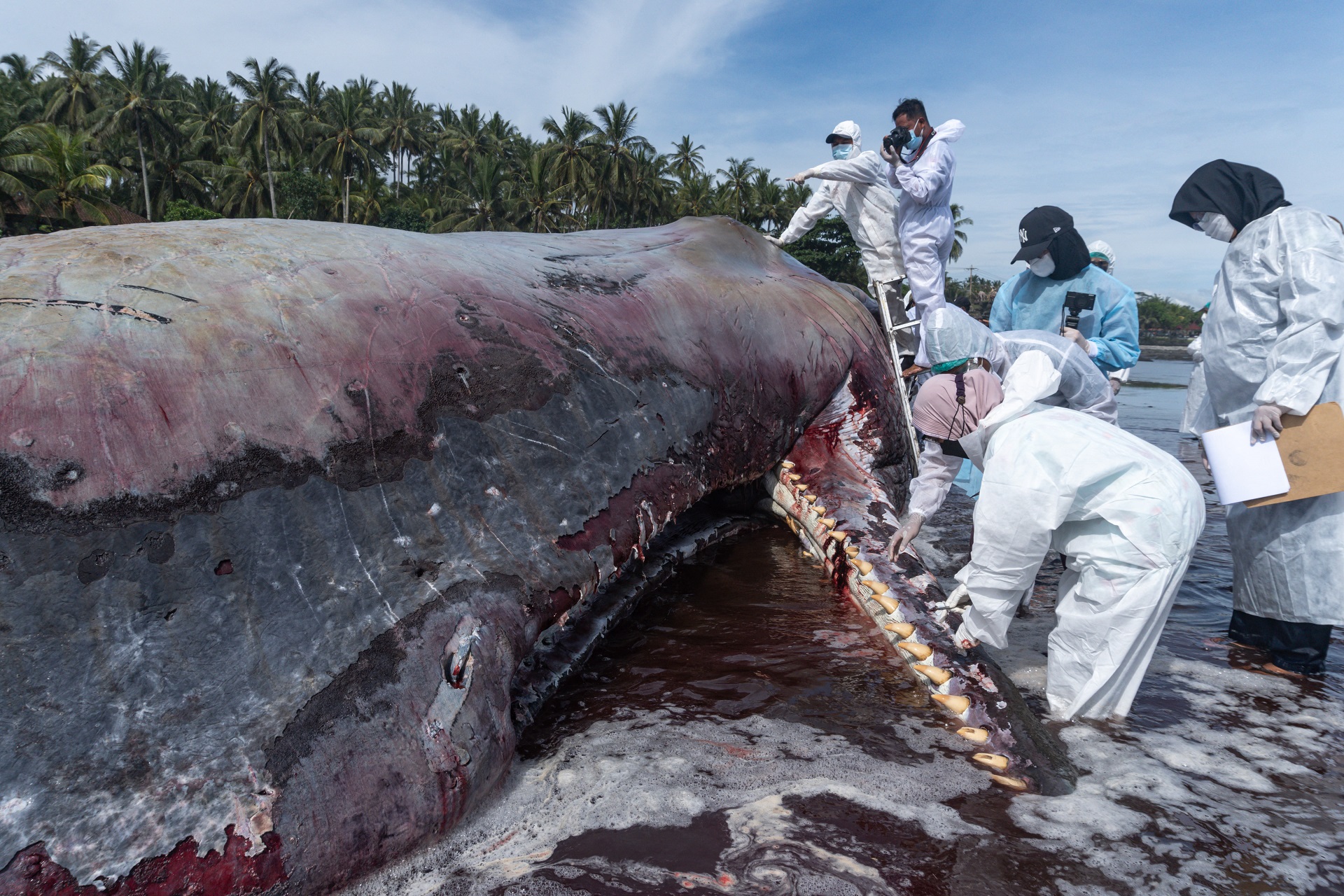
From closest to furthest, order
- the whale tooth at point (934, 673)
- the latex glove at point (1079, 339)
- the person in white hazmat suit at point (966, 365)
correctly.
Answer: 1. the whale tooth at point (934, 673)
2. the person in white hazmat suit at point (966, 365)
3. the latex glove at point (1079, 339)

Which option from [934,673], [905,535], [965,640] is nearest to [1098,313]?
[905,535]

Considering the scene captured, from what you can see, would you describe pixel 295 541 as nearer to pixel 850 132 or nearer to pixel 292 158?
pixel 850 132

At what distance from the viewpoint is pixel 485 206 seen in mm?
41062

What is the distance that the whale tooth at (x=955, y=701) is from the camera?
8.44 feet

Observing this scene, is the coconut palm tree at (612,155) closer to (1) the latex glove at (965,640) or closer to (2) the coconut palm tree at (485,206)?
(2) the coconut palm tree at (485,206)

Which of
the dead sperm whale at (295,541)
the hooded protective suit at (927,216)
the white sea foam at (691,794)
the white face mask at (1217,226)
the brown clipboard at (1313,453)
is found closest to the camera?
the dead sperm whale at (295,541)

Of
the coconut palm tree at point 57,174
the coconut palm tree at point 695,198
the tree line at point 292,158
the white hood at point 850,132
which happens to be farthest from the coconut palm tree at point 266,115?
the white hood at point 850,132

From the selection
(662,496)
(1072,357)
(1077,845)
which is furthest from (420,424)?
(1072,357)

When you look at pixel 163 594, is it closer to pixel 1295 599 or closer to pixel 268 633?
pixel 268 633

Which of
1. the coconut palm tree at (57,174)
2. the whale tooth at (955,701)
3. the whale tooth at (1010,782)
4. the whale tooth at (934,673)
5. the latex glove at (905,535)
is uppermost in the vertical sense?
the coconut palm tree at (57,174)

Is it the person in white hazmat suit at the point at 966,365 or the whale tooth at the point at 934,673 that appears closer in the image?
the whale tooth at the point at 934,673

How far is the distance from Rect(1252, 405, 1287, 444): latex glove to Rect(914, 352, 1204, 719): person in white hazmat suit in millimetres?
705

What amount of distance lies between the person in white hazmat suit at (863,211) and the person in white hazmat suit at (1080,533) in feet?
9.23

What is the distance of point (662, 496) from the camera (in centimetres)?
299
